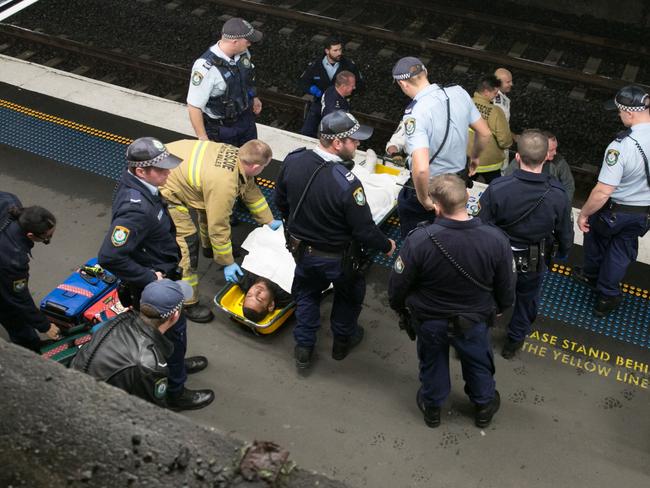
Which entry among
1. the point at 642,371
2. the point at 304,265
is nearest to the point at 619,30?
the point at 642,371

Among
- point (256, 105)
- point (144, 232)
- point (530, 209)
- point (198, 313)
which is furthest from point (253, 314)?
point (256, 105)

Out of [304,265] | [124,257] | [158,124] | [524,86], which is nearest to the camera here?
[124,257]

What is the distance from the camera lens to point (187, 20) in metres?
10.3

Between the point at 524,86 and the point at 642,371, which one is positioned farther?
the point at 524,86

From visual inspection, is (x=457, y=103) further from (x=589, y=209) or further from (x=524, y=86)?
(x=524, y=86)

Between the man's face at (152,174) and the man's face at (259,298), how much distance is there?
1242mm

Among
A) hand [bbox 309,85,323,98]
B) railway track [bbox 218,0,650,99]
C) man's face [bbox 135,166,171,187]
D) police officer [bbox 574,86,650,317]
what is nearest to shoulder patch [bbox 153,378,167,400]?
man's face [bbox 135,166,171,187]

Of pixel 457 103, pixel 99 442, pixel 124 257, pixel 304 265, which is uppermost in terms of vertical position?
pixel 99 442

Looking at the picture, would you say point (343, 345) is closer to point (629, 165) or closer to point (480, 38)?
point (629, 165)

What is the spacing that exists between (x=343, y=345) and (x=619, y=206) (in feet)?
7.93

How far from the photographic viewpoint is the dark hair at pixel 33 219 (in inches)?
179

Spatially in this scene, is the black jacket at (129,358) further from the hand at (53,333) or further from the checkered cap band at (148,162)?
the hand at (53,333)

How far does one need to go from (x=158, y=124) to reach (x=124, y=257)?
390 centimetres

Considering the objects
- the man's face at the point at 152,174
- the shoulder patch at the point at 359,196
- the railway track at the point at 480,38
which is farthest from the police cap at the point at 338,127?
the railway track at the point at 480,38
